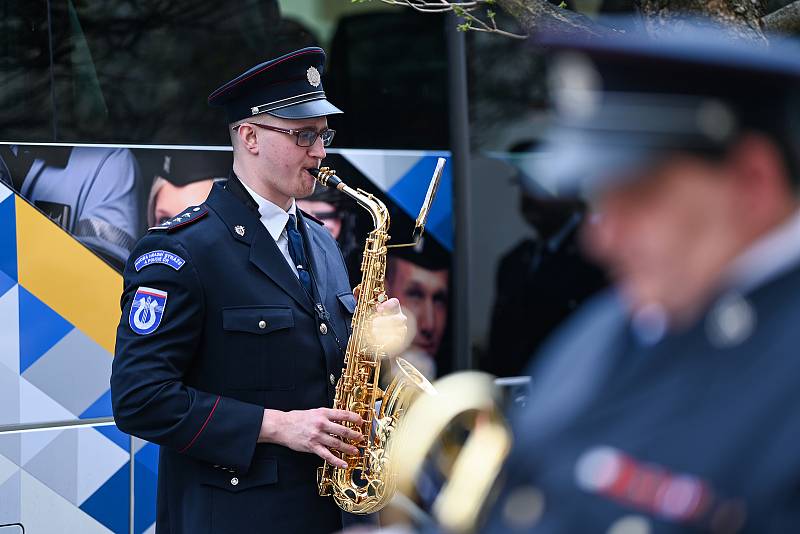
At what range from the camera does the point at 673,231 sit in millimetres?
1234

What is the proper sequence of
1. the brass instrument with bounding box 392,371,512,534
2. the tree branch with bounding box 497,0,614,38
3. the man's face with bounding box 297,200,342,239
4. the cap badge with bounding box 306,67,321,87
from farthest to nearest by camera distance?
the man's face with bounding box 297,200,342,239 → the tree branch with bounding box 497,0,614,38 → the cap badge with bounding box 306,67,321,87 → the brass instrument with bounding box 392,371,512,534

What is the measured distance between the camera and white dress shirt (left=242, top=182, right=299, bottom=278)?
321 centimetres

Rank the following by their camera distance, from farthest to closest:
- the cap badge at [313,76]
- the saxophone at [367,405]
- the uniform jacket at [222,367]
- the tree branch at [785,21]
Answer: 1. the tree branch at [785,21]
2. the cap badge at [313,76]
3. the saxophone at [367,405]
4. the uniform jacket at [222,367]

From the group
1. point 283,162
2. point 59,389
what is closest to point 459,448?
point 283,162

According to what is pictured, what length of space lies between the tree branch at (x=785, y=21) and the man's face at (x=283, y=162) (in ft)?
A: 5.64

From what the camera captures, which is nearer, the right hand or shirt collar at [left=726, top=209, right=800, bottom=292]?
shirt collar at [left=726, top=209, right=800, bottom=292]

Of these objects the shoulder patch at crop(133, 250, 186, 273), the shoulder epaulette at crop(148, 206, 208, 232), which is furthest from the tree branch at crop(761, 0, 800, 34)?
the shoulder patch at crop(133, 250, 186, 273)

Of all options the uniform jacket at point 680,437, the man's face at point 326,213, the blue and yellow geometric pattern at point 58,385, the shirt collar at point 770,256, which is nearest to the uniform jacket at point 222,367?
the blue and yellow geometric pattern at point 58,385

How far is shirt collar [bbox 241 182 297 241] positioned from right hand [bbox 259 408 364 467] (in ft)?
1.68

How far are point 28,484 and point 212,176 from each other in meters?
1.31

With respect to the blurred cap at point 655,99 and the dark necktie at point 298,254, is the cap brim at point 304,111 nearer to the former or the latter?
the dark necktie at point 298,254

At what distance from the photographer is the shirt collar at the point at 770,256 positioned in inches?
47.4

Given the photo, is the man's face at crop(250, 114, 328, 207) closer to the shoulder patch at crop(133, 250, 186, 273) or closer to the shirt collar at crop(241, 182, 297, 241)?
the shirt collar at crop(241, 182, 297, 241)

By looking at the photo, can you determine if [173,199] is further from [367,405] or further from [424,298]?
[367,405]
